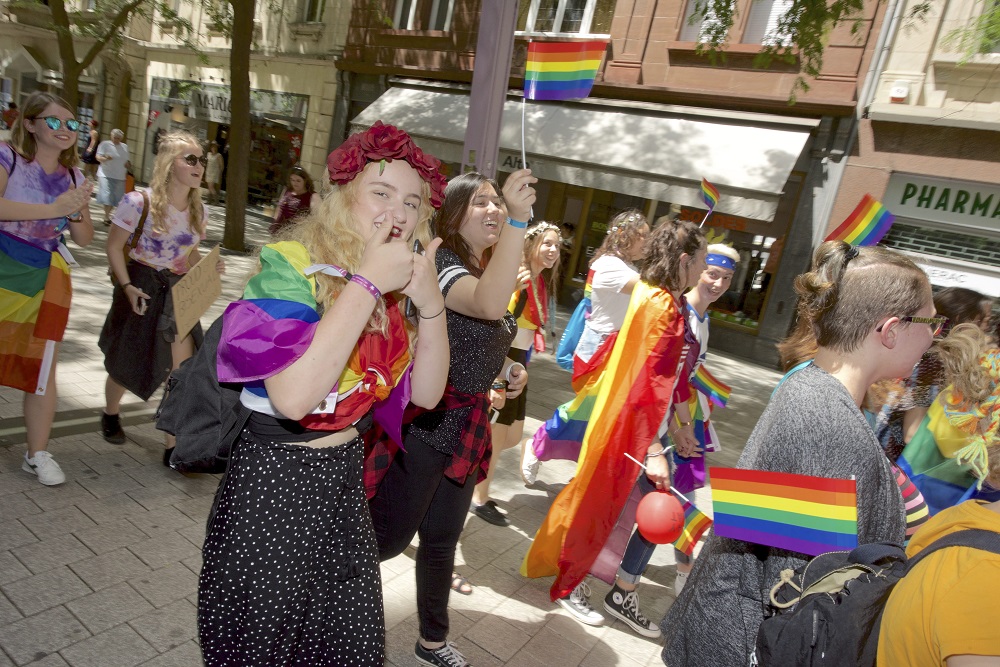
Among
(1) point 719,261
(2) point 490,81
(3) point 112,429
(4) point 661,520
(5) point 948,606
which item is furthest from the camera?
(3) point 112,429

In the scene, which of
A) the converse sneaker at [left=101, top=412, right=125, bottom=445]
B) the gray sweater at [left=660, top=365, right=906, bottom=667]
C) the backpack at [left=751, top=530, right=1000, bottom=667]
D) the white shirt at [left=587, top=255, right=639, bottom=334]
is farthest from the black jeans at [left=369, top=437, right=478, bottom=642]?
the converse sneaker at [left=101, top=412, right=125, bottom=445]

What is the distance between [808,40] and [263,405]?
6619 mm

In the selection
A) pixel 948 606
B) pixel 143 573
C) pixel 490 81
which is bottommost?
pixel 143 573

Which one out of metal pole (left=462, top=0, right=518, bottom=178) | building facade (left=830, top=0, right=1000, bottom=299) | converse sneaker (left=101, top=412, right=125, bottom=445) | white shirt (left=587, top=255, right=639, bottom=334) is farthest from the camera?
building facade (left=830, top=0, right=1000, bottom=299)

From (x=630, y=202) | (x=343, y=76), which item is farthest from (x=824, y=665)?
(x=343, y=76)

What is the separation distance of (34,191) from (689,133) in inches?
398

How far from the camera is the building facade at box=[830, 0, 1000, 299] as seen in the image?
923 cm

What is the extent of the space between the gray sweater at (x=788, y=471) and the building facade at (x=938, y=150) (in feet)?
30.7

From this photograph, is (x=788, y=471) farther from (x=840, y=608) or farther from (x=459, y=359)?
(x=459, y=359)

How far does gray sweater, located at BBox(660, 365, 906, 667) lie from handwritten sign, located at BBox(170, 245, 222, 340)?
2.44 m

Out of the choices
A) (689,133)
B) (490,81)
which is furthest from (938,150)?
(490,81)

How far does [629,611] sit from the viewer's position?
3203mm

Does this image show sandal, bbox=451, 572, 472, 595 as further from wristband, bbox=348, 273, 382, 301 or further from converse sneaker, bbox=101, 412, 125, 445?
converse sneaker, bbox=101, 412, 125, 445

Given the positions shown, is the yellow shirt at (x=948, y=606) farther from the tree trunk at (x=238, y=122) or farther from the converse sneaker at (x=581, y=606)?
the tree trunk at (x=238, y=122)
